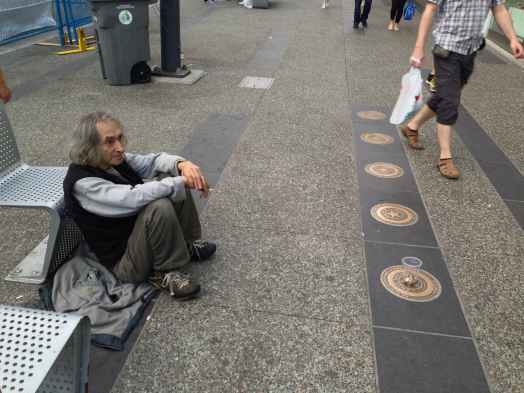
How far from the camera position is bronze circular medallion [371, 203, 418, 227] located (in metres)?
3.42

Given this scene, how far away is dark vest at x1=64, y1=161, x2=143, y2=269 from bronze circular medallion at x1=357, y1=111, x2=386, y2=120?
3577mm

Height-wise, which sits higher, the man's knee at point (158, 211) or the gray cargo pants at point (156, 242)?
the man's knee at point (158, 211)

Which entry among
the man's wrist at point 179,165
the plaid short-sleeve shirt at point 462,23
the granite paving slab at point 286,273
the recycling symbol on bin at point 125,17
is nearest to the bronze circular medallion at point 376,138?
the plaid short-sleeve shirt at point 462,23

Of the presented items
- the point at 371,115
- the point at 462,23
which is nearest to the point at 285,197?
the point at 462,23

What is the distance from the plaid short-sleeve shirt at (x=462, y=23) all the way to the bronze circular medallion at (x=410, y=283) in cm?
214

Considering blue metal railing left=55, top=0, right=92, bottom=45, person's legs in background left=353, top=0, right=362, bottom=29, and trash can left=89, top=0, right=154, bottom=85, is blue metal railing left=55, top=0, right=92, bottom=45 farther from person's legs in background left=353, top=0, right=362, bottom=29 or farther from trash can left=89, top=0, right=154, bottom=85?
person's legs in background left=353, top=0, right=362, bottom=29

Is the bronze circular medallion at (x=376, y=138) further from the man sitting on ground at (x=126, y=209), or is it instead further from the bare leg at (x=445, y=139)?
the man sitting on ground at (x=126, y=209)

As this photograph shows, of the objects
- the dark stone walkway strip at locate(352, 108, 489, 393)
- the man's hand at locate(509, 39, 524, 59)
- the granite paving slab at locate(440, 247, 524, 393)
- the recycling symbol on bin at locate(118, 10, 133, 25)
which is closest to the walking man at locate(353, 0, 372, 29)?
the recycling symbol on bin at locate(118, 10, 133, 25)

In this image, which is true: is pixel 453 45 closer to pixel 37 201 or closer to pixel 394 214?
pixel 394 214

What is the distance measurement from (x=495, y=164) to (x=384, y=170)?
1.24m

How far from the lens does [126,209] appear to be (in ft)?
7.84

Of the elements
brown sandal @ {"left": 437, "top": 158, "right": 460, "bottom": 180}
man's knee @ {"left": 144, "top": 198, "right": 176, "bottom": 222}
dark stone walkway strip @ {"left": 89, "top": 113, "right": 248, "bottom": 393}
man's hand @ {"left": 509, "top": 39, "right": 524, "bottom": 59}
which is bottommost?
dark stone walkway strip @ {"left": 89, "top": 113, "right": 248, "bottom": 393}

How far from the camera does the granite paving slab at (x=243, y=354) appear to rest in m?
2.12

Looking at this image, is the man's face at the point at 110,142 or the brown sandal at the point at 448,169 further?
the brown sandal at the point at 448,169
